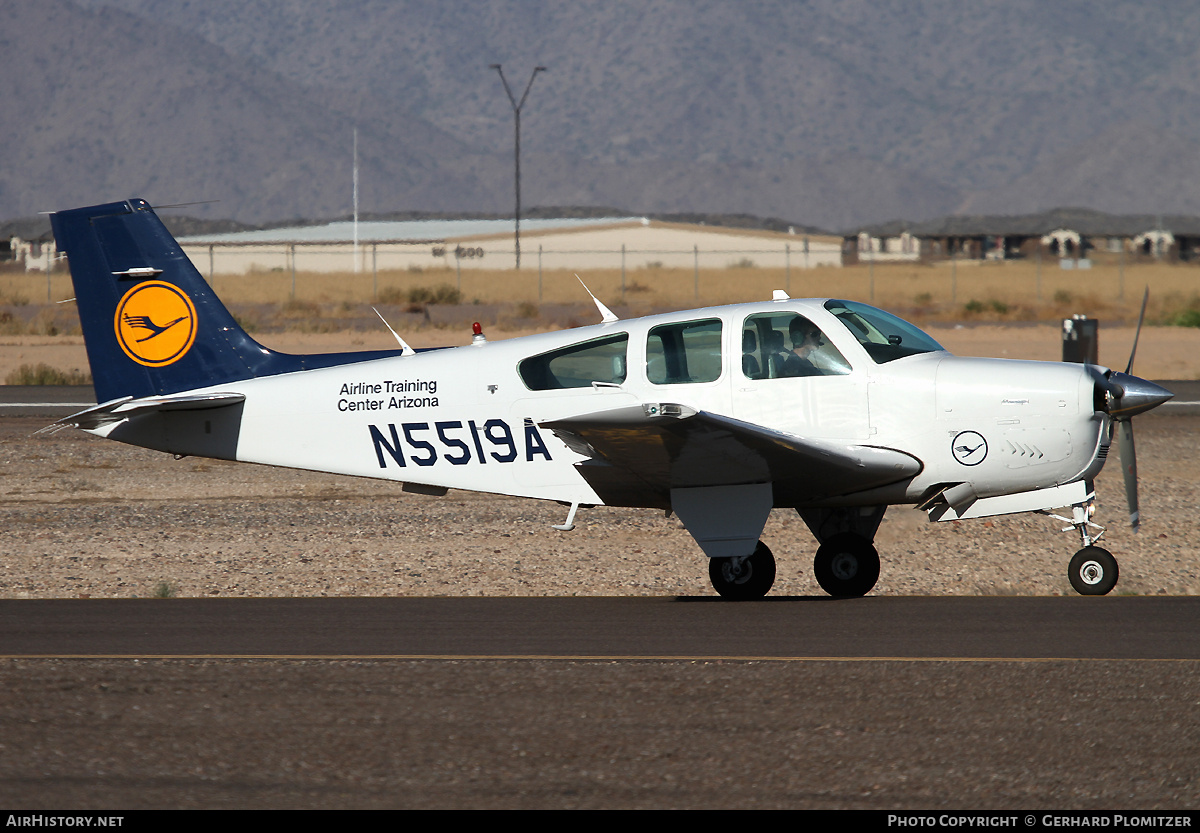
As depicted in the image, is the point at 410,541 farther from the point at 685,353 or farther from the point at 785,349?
the point at 785,349

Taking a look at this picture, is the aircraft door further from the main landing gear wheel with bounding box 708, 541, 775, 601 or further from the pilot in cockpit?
the main landing gear wheel with bounding box 708, 541, 775, 601

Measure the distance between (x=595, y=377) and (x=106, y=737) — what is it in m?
4.77

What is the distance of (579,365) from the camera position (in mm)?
10547

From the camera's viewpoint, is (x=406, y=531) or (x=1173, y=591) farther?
(x=406, y=531)

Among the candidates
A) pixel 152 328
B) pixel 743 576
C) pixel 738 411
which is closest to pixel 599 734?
pixel 738 411

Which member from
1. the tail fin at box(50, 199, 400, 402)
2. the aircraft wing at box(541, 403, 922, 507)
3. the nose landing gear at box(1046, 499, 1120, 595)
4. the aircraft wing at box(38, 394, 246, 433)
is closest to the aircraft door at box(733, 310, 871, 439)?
the aircraft wing at box(541, 403, 922, 507)

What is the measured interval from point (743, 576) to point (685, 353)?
1668mm

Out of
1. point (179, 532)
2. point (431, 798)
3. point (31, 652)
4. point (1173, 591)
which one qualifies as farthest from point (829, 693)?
point (179, 532)

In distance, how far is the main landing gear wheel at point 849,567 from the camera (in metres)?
10.5

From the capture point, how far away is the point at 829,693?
7262mm

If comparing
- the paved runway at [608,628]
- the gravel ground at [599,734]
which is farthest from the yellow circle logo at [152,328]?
the gravel ground at [599,734]

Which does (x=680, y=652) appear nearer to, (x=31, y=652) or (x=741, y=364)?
(x=741, y=364)

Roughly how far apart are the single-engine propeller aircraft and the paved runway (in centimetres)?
65

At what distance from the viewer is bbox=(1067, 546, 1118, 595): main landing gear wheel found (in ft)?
33.5
